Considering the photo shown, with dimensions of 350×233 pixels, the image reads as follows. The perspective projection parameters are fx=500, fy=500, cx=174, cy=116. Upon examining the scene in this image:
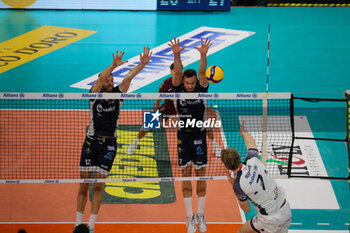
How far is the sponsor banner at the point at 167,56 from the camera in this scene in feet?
52.3

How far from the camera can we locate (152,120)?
40.5ft

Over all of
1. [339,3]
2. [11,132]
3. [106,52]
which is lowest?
[11,132]

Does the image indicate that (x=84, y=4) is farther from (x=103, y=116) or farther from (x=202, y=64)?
(x=202, y=64)

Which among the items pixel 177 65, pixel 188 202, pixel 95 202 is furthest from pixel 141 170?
pixel 177 65

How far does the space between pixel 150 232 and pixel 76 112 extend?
591cm

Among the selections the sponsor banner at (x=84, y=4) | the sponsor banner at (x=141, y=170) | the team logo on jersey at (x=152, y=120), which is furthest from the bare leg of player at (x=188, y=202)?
the sponsor banner at (x=84, y=4)

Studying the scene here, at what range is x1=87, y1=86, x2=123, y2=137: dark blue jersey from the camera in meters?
8.80

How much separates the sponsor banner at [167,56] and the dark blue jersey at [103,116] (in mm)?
6474

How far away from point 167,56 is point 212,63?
5.58ft

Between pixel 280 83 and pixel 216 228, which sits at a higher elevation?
pixel 280 83

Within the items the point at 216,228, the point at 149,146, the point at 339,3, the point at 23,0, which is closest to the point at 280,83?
the point at 149,146

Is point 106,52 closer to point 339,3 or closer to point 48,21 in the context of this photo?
point 48,21

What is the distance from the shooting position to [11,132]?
13.1m

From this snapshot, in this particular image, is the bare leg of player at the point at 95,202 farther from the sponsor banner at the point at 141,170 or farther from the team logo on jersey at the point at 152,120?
the team logo on jersey at the point at 152,120
